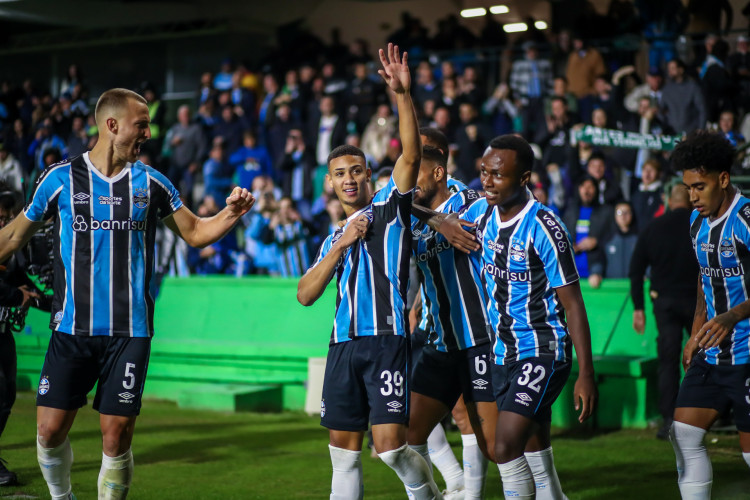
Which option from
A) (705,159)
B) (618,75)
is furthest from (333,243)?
(618,75)

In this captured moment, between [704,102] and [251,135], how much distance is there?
729 centimetres

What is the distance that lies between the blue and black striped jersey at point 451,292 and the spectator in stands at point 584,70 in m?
9.40

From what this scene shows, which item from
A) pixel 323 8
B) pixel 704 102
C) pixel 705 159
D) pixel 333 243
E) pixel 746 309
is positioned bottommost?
pixel 746 309

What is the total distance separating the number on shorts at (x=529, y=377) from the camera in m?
4.86

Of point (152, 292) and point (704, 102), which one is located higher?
point (704, 102)

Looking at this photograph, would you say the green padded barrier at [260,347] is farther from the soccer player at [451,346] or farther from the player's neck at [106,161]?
the player's neck at [106,161]

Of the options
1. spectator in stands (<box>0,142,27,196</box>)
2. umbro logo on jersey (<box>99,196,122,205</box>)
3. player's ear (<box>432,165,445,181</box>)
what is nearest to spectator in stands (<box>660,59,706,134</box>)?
player's ear (<box>432,165,445,181</box>)

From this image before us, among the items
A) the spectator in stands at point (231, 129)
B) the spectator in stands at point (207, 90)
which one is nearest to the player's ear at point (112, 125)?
the spectator in stands at point (231, 129)

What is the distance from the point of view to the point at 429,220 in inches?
212

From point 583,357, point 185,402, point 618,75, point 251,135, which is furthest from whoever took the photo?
point 251,135

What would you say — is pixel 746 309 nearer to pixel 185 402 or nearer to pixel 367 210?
pixel 367 210

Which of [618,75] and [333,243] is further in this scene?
[618,75]

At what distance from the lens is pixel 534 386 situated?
16.0 feet

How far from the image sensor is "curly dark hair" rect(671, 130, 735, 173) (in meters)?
5.24
